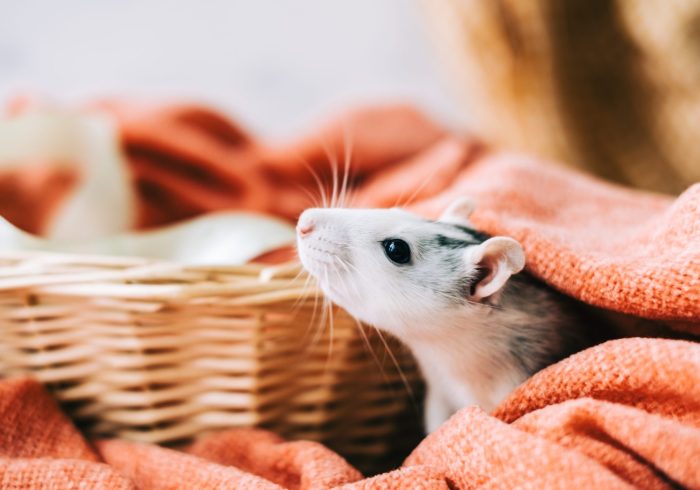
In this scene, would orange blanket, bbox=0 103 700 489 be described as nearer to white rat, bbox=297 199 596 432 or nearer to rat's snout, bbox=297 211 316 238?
white rat, bbox=297 199 596 432

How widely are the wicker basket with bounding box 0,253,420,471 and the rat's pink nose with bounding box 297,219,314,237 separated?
0.17 feet

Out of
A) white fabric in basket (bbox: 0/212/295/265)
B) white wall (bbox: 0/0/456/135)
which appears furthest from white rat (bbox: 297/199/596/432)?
white wall (bbox: 0/0/456/135)

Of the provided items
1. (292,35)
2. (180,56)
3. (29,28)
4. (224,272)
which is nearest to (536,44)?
(292,35)

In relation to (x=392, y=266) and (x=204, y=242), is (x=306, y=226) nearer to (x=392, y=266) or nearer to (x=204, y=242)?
(x=392, y=266)

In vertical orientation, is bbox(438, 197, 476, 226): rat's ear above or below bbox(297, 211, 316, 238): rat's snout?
above

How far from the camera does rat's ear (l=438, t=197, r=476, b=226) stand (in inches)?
34.6

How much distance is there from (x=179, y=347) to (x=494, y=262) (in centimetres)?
38

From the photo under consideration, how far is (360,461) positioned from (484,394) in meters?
0.25

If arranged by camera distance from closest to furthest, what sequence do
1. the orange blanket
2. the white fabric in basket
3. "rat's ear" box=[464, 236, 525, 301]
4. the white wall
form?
the orange blanket
"rat's ear" box=[464, 236, 525, 301]
the white fabric in basket
the white wall

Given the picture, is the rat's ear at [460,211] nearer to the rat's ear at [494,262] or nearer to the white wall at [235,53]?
the rat's ear at [494,262]

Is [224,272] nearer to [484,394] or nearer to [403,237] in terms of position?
[403,237]

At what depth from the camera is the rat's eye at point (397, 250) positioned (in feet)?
2.60

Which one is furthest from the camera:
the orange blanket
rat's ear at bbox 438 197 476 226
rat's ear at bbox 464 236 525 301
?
rat's ear at bbox 438 197 476 226

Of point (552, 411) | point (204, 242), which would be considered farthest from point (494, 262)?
point (204, 242)
